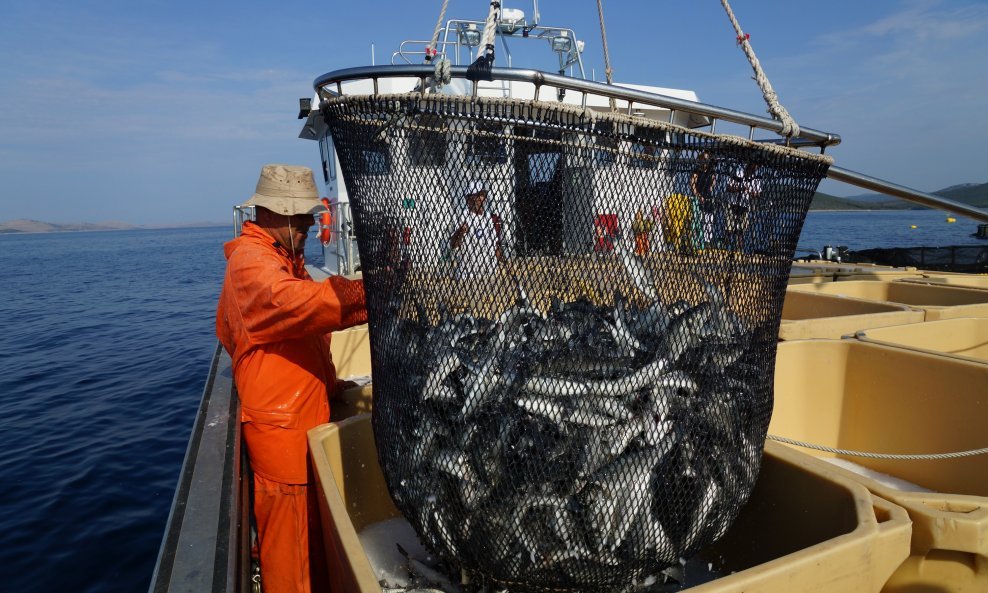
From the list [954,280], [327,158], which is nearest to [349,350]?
[954,280]

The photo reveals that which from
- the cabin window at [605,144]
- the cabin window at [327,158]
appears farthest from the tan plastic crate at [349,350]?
the cabin window at [327,158]

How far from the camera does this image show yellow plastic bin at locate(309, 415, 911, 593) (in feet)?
5.87

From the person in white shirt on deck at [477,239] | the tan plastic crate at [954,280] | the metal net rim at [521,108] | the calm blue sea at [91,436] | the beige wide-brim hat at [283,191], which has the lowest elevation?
the calm blue sea at [91,436]

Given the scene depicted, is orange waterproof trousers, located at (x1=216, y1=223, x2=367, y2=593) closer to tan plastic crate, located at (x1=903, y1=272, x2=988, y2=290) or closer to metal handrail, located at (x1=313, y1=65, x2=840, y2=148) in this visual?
metal handrail, located at (x1=313, y1=65, x2=840, y2=148)

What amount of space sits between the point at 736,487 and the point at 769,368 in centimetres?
52

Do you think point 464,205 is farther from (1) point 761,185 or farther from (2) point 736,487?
(2) point 736,487

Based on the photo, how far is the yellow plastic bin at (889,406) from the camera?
3.61m

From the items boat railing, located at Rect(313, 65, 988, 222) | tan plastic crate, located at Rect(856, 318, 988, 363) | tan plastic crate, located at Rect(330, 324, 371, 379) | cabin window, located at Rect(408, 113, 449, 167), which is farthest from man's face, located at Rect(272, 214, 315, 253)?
tan plastic crate, located at Rect(856, 318, 988, 363)

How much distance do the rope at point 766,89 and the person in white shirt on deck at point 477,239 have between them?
121 centimetres

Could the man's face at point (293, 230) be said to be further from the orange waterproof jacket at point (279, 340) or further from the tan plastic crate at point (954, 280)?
the tan plastic crate at point (954, 280)

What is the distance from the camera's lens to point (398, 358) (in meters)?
2.21

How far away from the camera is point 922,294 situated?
7227mm

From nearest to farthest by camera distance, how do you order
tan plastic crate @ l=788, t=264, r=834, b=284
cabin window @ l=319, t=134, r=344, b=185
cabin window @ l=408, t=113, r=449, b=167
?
cabin window @ l=408, t=113, r=449, b=167
tan plastic crate @ l=788, t=264, r=834, b=284
cabin window @ l=319, t=134, r=344, b=185

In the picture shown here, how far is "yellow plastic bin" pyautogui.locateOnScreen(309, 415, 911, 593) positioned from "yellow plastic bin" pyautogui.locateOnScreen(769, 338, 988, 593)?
41.5 inches
